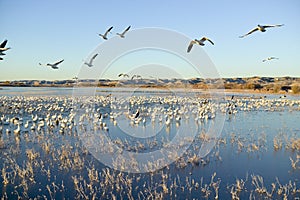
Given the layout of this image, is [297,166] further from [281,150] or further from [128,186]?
[128,186]

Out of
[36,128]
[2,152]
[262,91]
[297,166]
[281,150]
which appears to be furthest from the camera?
[262,91]

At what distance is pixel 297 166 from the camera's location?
8602mm

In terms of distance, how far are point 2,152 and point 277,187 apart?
27.5ft

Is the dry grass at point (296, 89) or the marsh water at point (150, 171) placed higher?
the dry grass at point (296, 89)

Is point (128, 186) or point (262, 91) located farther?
point (262, 91)

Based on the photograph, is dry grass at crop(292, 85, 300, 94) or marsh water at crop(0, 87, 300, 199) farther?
dry grass at crop(292, 85, 300, 94)

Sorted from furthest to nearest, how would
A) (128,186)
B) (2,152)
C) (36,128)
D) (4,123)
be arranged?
(4,123) < (36,128) < (2,152) < (128,186)

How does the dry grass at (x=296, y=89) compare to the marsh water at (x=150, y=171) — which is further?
the dry grass at (x=296, y=89)

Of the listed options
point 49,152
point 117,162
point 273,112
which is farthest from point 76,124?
point 273,112

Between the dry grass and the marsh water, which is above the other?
the dry grass

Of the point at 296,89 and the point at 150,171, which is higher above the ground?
the point at 296,89

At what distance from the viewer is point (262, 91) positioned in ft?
159

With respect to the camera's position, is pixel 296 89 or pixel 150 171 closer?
pixel 150 171

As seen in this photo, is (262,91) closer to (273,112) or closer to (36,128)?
(273,112)
